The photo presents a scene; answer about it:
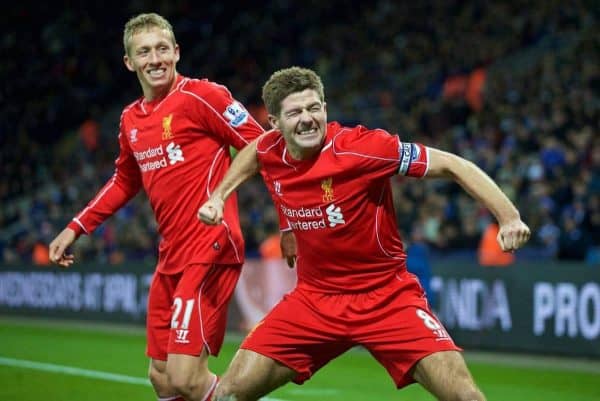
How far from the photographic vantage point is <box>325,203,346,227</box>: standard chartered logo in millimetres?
5328

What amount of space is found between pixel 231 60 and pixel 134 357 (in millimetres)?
16332

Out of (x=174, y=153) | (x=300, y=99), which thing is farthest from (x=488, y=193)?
(x=174, y=153)

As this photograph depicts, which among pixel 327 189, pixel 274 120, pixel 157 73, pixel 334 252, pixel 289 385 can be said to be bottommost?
pixel 289 385

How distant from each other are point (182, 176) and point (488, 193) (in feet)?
6.17

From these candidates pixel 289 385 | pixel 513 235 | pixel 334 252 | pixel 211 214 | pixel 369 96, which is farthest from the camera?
pixel 369 96

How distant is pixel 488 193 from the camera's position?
4941 mm

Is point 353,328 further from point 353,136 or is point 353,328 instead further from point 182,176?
point 182,176

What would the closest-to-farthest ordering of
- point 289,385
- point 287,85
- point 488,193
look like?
1. point 488,193
2. point 287,85
3. point 289,385

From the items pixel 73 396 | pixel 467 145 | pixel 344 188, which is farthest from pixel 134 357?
pixel 344 188

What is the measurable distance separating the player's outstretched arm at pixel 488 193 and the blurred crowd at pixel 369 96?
27.9ft

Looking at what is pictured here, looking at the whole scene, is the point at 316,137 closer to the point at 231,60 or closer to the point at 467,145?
the point at 467,145

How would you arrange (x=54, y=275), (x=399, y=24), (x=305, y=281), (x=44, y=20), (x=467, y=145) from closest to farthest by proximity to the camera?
(x=305, y=281), (x=467, y=145), (x=54, y=275), (x=399, y=24), (x=44, y=20)

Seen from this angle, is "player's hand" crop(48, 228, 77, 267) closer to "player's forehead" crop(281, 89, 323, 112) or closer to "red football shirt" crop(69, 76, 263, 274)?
"red football shirt" crop(69, 76, 263, 274)

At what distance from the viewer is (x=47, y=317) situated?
19797 mm
